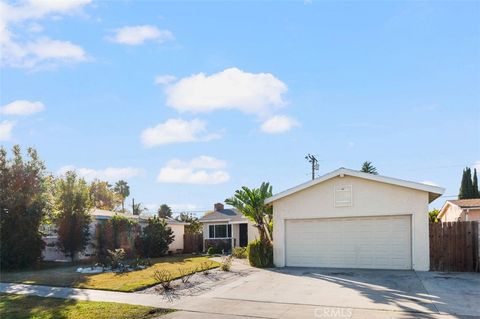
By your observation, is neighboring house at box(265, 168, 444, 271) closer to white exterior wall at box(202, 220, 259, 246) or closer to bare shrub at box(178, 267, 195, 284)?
bare shrub at box(178, 267, 195, 284)

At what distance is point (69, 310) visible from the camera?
10.6 m

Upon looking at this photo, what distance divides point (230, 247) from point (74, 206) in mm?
12689

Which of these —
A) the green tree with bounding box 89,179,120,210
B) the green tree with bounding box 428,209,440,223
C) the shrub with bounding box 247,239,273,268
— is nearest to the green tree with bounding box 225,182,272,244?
the shrub with bounding box 247,239,273,268

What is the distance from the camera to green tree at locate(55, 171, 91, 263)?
2283 cm

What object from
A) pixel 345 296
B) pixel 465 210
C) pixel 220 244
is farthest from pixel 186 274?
pixel 465 210

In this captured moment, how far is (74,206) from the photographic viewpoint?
23.2m

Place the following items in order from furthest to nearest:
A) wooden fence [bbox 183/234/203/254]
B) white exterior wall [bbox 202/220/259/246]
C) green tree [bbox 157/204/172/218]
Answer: green tree [bbox 157/204/172/218], wooden fence [bbox 183/234/203/254], white exterior wall [bbox 202/220/259/246]

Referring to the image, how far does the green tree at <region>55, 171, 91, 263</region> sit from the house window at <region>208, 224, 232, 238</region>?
1219 centimetres

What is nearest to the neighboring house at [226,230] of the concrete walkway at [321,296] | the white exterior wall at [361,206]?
the white exterior wall at [361,206]

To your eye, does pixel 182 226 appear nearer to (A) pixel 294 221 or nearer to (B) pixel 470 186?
(A) pixel 294 221

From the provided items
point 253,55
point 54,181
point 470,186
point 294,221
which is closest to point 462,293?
point 294,221

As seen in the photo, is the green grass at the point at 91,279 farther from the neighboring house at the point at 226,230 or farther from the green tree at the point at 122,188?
the green tree at the point at 122,188

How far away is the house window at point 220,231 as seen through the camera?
110 feet

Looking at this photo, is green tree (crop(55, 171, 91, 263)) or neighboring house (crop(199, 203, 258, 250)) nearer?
green tree (crop(55, 171, 91, 263))
